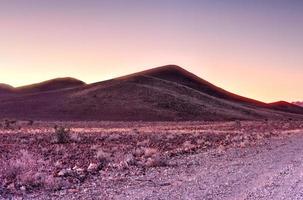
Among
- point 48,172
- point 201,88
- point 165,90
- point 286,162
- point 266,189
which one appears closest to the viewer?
point 266,189

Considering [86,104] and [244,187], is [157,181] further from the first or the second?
[86,104]

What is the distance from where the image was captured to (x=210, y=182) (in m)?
16.4

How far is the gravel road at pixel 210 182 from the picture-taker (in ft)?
46.6

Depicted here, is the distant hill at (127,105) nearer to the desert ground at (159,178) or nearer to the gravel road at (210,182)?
the desert ground at (159,178)

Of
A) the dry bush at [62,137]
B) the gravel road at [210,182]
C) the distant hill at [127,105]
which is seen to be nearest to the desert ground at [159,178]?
the gravel road at [210,182]

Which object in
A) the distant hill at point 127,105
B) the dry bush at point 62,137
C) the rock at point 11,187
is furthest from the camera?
the distant hill at point 127,105

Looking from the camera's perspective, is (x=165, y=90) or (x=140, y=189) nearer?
(x=140, y=189)

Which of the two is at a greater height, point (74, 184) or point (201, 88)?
point (201, 88)

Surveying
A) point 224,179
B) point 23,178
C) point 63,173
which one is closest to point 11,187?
point 23,178

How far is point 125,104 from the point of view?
125625 mm

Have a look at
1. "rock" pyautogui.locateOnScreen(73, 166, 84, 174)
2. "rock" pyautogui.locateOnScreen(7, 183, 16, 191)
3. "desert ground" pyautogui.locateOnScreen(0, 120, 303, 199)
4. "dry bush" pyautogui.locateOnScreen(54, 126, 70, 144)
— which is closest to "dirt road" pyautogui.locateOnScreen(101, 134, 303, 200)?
"desert ground" pyautogui.locateOnScreen(0, 120, 303, 199)

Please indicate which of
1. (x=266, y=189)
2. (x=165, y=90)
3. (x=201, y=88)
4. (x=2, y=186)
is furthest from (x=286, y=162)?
(x=201, y=88)

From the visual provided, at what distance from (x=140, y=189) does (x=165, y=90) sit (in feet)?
439

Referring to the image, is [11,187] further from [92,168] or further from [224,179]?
[224,179]
